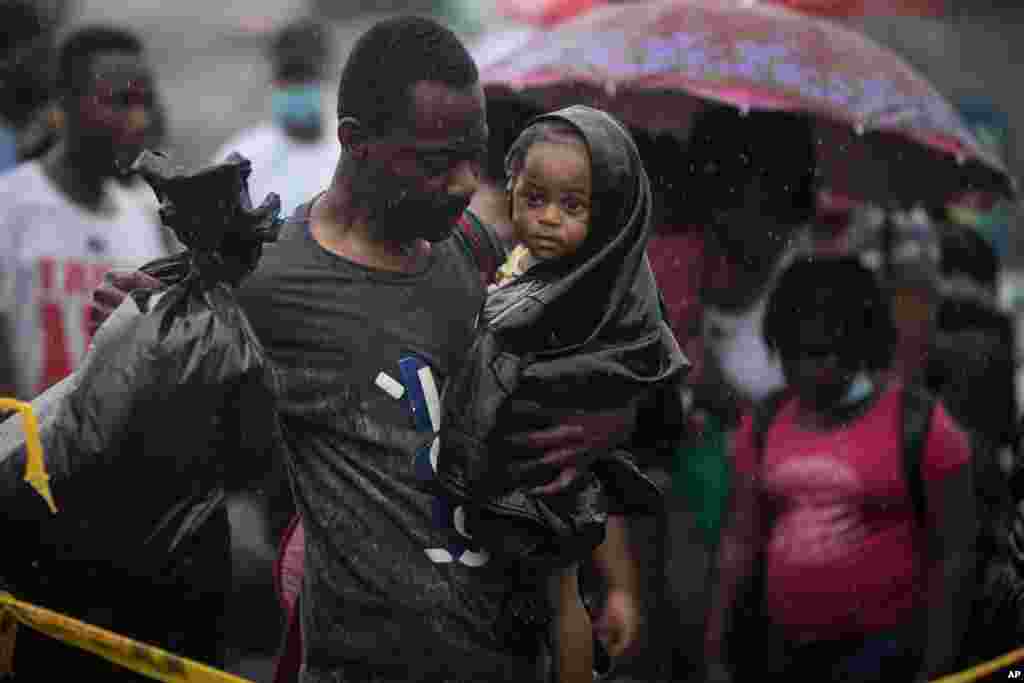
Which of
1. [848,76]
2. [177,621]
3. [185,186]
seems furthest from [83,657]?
[848,76]

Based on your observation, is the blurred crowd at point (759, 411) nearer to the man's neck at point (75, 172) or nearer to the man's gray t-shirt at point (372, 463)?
the man's neck at point (75, 172)

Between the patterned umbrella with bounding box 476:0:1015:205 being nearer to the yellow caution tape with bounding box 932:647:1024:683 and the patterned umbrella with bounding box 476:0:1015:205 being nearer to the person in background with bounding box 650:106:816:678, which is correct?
the person in background with bounding box 650:106:816:678

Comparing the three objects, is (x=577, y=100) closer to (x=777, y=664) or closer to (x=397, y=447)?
(x=777, y=664)

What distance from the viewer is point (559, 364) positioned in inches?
122

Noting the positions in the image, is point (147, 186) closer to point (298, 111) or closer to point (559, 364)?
point (559, 364)

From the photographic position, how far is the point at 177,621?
3.91 meters

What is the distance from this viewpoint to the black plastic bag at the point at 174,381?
2971 millimetres

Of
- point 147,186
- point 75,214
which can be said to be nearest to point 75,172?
point 75,214

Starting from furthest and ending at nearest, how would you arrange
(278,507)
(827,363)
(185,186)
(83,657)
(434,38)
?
(827,363)
(278,507)
(83,657)
(434,38)
(185,186)

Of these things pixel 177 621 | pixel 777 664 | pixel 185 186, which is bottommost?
pixel 777 664

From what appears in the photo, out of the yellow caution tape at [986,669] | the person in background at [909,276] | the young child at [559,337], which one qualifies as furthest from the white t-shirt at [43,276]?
the yellow caution tape at [986,669]

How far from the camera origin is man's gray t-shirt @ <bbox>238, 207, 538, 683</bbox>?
3.19 meters

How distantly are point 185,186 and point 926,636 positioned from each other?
3157 millimetres

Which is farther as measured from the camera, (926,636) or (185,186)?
(926,636)
